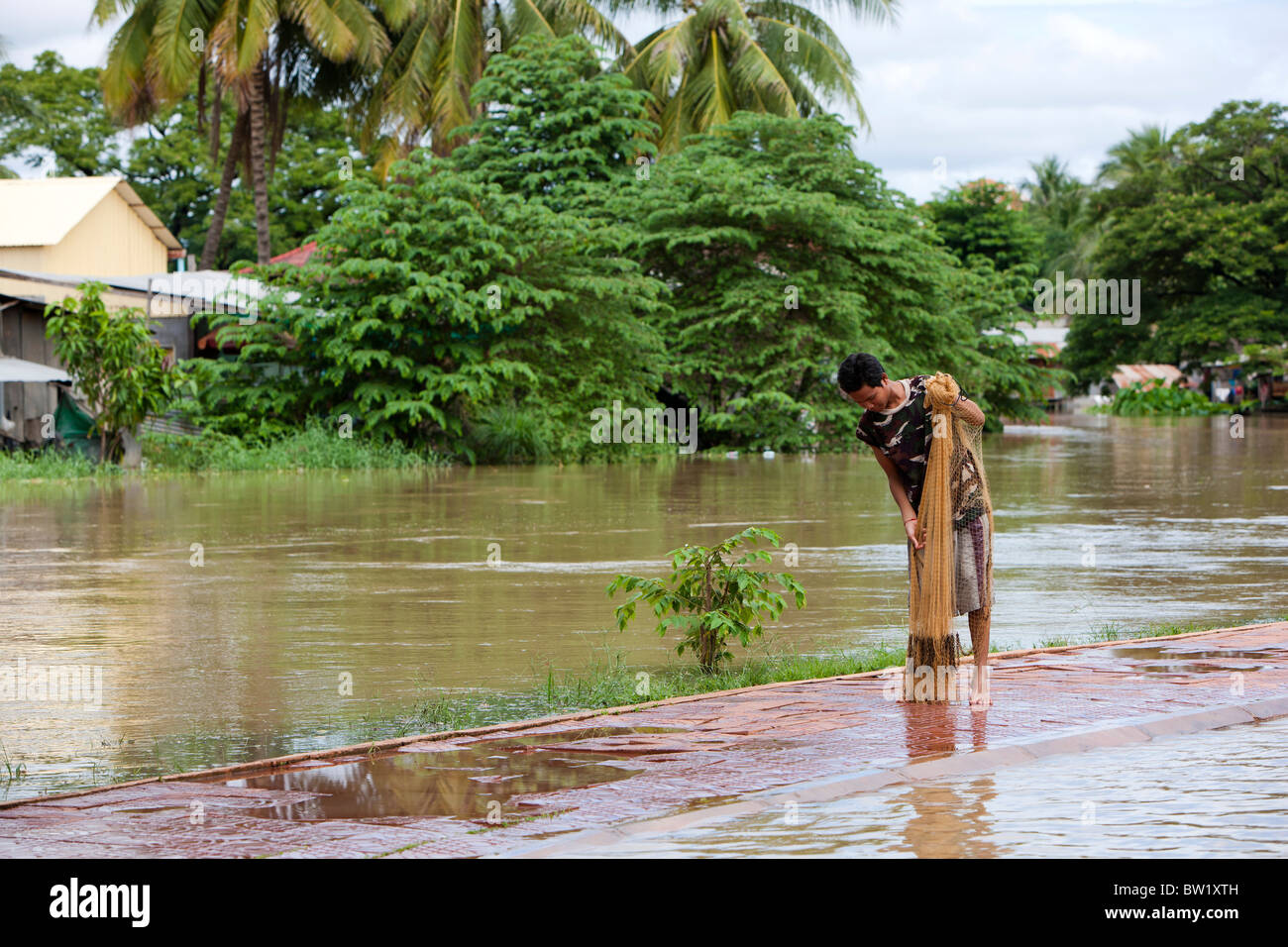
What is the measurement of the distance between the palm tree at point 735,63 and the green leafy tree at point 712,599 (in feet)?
104

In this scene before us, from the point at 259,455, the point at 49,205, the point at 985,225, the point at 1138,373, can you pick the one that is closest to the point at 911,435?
the point at 259,455

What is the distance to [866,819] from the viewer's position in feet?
17.2

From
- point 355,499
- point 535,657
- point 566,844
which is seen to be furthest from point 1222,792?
point 355,499

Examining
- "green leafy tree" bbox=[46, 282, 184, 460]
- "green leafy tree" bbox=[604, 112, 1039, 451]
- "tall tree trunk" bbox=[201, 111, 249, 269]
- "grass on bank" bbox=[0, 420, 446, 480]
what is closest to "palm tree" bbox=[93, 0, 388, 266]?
"tall tree trunk" bbox=[201, 111, 249, 269]

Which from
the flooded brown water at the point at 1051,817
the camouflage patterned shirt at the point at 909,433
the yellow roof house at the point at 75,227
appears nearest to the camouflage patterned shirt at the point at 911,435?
the camouflage patterned shirt at the point at 909,433

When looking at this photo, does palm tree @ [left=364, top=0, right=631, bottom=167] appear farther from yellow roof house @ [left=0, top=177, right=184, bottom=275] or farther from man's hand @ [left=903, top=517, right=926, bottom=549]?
man's hand @ [left=903, top=517, right=926, bottom=549]

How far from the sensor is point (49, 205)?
4188 centimetres

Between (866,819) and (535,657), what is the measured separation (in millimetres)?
4440

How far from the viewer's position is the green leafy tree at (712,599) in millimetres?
Answer: 8461

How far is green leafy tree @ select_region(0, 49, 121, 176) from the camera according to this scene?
53.6 m

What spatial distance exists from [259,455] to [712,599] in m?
19.8

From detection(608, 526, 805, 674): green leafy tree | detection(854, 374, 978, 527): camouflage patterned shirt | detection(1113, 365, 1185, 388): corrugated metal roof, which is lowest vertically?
detection(608, 526, 805, 674): green leafy tree

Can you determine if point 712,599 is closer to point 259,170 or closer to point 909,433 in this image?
point 909,433

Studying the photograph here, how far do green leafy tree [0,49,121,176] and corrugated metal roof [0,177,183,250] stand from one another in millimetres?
11116
